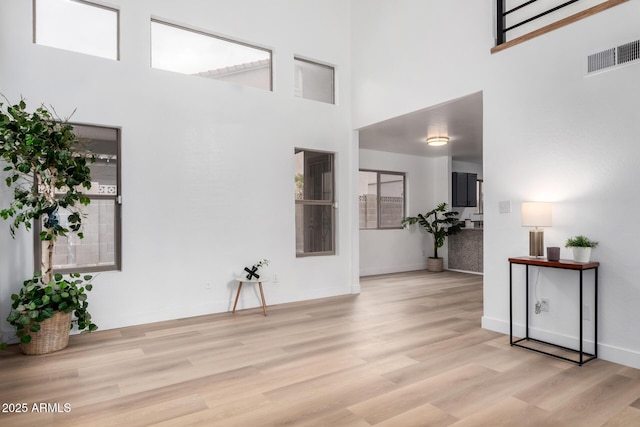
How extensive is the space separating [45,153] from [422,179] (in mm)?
6943

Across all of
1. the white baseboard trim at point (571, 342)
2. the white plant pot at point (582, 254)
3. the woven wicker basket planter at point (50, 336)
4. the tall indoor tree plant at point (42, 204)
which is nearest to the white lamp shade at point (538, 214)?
the white plant pot at point (582, 254)

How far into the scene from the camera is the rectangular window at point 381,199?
7875 millimetres

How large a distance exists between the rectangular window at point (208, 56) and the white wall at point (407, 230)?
10.3ft

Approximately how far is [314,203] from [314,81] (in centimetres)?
172

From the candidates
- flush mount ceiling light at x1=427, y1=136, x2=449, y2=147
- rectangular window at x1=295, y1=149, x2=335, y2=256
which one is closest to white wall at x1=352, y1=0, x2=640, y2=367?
rectangular window at x1=295, y1=149, x2=335, y2=256

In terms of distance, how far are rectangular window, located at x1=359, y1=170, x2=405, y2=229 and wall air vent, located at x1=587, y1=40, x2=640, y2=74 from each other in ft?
15.8

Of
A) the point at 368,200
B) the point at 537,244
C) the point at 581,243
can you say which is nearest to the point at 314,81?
the point at 368,200

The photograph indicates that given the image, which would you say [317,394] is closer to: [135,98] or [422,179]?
[135,98]

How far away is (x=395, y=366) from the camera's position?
9.83 ft

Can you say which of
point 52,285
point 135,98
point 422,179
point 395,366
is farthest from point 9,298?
point 422,179

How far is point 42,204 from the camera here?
3312 millimetres

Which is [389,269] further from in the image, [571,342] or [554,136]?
[554,136]

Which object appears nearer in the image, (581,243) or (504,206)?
(581,243)

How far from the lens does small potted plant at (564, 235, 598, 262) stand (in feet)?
10.1
